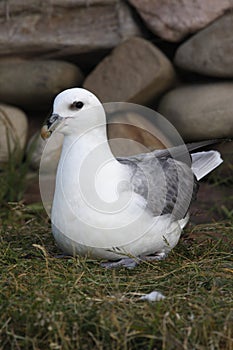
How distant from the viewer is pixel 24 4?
5637 millimetres

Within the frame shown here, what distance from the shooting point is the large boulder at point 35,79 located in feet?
18.9

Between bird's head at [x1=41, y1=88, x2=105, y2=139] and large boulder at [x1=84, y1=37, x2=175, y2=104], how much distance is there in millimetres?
1904

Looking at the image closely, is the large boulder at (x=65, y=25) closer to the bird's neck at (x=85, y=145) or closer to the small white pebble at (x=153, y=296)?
the bird's neck at (x=85, y=145)

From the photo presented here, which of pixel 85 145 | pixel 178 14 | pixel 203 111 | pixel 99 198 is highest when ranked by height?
pixel 85 145

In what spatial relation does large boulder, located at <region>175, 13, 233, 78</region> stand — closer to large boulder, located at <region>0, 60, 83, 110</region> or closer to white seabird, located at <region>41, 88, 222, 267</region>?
large boulder, located at <region>0, 60, 83, 110</region>

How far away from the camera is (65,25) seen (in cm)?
571

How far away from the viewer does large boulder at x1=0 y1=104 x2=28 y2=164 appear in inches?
221

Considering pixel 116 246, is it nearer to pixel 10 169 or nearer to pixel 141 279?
pixel 141 279

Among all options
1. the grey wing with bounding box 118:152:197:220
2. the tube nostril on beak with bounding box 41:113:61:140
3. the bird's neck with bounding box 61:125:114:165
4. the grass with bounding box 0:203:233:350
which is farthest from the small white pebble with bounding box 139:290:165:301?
the tube nostril on beak with bounding box 41:113:61:140

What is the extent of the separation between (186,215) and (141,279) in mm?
787

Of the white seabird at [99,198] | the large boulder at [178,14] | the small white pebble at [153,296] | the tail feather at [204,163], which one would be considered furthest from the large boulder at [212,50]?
the small white pebble at [153,296]

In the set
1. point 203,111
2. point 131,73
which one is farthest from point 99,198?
point 131,73

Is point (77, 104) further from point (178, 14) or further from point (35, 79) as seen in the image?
point (35, 79)

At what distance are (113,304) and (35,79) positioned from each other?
318 cm
